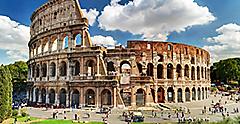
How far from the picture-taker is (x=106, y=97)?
37.9 m

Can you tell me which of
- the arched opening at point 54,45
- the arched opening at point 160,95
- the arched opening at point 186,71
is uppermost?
the arched opening at point 54,45

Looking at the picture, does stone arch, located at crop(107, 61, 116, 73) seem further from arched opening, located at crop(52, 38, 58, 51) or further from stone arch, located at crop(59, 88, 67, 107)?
arched opening, located at crop(52, 38, 58, 51)

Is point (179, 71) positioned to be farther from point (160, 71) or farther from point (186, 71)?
point (160, 71)

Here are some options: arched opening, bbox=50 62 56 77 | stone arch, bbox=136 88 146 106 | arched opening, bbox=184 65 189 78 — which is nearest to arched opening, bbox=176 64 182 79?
arched opening, bbox=184 65 189 78

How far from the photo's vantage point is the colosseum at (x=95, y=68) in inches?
1506

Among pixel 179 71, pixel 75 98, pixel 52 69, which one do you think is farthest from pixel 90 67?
pixel 179 71

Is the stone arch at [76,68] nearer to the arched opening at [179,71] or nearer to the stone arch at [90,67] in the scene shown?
the stone arch at [90,67]

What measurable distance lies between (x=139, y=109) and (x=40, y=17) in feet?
87.9

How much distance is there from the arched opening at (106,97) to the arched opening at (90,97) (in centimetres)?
164

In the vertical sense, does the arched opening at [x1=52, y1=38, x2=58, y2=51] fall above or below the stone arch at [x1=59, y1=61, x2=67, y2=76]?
above

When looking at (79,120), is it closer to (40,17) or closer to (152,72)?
(152,72)

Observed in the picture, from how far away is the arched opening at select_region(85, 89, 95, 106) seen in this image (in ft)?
127

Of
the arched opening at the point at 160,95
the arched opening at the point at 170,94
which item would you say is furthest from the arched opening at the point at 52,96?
the arched opening at the point at 170,94

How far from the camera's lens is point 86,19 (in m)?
40.5
